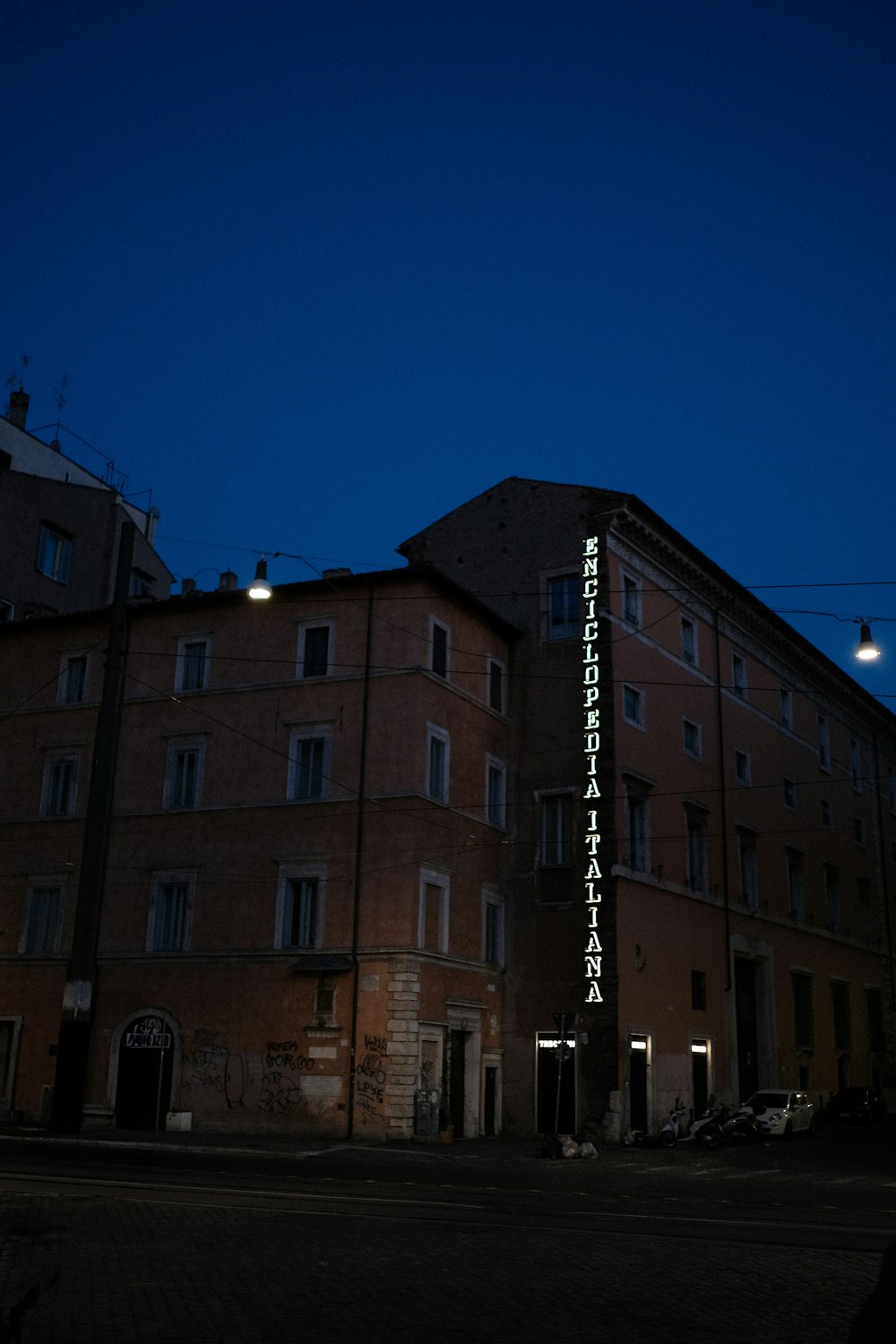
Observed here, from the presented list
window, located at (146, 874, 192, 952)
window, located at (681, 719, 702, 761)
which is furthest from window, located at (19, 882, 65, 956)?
window, located at (681, 719, 702, 761)

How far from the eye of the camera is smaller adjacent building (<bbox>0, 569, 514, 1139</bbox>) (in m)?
32.1

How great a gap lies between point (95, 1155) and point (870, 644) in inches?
683

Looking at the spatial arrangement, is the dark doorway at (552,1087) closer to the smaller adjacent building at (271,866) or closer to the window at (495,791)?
the smaller adjacent building at (271,866)

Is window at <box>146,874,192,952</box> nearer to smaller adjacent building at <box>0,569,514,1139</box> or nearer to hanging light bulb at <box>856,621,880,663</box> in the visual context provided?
smaller adjacent building at <box>0,569,514,1139</box>

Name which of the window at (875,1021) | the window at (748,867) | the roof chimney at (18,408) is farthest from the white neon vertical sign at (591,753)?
the roof chimney at (18,408)

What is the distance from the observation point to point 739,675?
4653 cm

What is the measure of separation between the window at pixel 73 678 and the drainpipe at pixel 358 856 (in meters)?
9.42

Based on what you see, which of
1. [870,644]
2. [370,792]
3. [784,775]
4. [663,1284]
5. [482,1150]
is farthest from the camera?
[784,775]

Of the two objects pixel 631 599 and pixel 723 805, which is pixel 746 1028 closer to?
pixel 723 805

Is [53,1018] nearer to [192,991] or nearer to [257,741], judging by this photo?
[192,991]

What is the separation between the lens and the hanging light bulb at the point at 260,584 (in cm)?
2834

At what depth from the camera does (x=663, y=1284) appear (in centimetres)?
1011

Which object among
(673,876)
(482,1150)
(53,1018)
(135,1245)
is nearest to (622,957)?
(673,876)

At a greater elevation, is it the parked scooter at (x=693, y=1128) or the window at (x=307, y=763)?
the window at (x=307, y=763)
